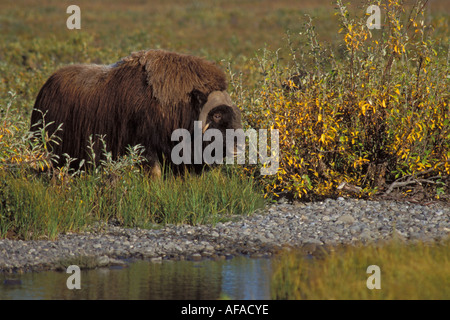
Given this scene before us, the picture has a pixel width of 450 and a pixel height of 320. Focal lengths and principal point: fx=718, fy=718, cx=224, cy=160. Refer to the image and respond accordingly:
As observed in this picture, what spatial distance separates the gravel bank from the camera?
6.52 m

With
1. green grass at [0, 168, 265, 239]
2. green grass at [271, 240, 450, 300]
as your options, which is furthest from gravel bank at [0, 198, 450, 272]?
green grass at [271, 240, 450, 300]

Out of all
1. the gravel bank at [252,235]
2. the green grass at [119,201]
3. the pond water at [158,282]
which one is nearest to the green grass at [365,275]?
the pond water at [158,282]

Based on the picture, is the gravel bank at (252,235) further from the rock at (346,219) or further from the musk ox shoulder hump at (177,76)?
the musk ox shoulder hump at (177,76)

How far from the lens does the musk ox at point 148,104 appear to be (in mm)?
8156

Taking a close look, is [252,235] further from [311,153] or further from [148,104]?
[148,104]

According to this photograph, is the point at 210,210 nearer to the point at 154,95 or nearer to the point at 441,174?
the point at 154,95

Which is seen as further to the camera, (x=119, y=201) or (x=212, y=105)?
(x=212, y=105)

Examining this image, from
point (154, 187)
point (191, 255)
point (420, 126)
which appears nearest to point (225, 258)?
point (191, 255)

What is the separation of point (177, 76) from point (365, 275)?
3.54 metres

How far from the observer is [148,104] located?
26.8 ft

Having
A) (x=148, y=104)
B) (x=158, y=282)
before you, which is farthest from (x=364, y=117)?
(x=158, y=282)

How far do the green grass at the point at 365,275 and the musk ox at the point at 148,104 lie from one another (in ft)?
7.91

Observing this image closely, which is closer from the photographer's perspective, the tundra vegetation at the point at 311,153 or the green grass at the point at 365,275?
the green grass at the point at 365,275

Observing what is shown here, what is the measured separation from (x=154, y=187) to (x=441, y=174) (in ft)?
11.2
